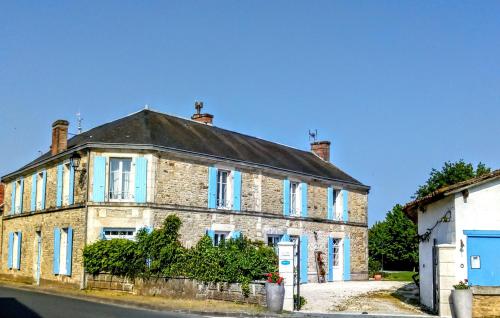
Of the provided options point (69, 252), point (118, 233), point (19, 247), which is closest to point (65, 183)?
point (69, 252)

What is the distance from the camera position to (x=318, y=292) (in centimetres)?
2055

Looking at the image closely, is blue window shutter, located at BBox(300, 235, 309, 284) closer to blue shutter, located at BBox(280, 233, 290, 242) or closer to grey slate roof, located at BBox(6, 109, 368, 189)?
blue shutter, located at BBox(280, 233, 290, 242)

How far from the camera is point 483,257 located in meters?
13.7

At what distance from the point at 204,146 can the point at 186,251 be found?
603 centimetres

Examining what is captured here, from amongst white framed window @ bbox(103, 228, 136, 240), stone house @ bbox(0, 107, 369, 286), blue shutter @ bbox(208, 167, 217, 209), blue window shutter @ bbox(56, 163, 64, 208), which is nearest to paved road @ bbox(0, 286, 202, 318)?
white framed window @ bbox(103, 228, 136, 240)

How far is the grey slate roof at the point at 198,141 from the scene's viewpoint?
71.8 ft

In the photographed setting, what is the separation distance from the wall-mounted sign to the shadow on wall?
31.8 feet

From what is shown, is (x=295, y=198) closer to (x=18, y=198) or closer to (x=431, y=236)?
(x=431, y=236)

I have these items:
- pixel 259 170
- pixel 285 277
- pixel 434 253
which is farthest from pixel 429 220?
pixel 259 170

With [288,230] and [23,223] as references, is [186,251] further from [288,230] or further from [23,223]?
[23,223]

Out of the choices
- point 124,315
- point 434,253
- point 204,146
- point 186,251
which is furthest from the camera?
point 204,146

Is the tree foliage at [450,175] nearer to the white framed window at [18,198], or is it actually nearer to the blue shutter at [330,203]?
the blue shutter at [330,203]

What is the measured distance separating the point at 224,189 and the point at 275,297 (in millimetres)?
9904

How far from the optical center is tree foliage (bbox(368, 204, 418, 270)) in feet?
136
